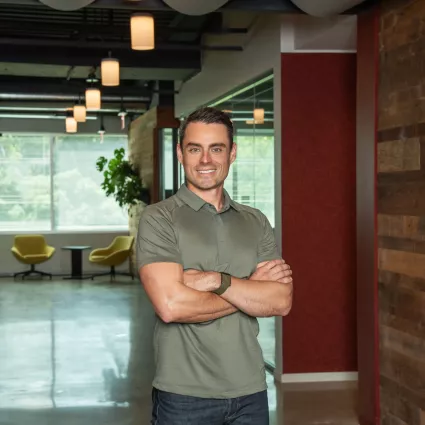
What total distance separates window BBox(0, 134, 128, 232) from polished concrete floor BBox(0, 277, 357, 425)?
17.7 ft

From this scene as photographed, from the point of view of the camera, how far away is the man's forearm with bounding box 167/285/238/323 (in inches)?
104


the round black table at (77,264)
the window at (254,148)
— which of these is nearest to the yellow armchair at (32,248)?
the round black table at (77,264)

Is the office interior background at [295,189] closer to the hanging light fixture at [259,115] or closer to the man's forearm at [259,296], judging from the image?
the hanging light fixture at [259,115]

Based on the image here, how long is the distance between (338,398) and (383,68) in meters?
2.76

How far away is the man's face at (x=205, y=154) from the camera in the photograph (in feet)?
8.92

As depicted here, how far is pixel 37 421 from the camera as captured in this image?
5.83 meters

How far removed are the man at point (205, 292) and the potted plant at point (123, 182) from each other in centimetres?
1195

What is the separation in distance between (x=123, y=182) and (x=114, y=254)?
1403mm

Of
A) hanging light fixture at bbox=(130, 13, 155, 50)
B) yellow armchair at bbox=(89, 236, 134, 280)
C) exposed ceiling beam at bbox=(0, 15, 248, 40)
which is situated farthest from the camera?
yellow armchair at bbox=(89, 236, 134, 280)

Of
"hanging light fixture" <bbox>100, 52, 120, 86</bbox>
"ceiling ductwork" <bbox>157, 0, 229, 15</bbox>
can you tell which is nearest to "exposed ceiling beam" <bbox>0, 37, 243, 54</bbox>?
"hanging light fixture" <bbox>100, 52, 120, 86</bbox>

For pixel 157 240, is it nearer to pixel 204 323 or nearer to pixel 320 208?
pixel 204 323

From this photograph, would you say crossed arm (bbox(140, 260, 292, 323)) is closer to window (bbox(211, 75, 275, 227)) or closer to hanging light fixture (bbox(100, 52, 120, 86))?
window (bbox(211, 75, 275, 227))

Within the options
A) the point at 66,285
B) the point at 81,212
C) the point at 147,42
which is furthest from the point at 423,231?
the point at 81,212

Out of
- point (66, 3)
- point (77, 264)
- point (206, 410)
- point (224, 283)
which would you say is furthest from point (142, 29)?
point (77, 264)
